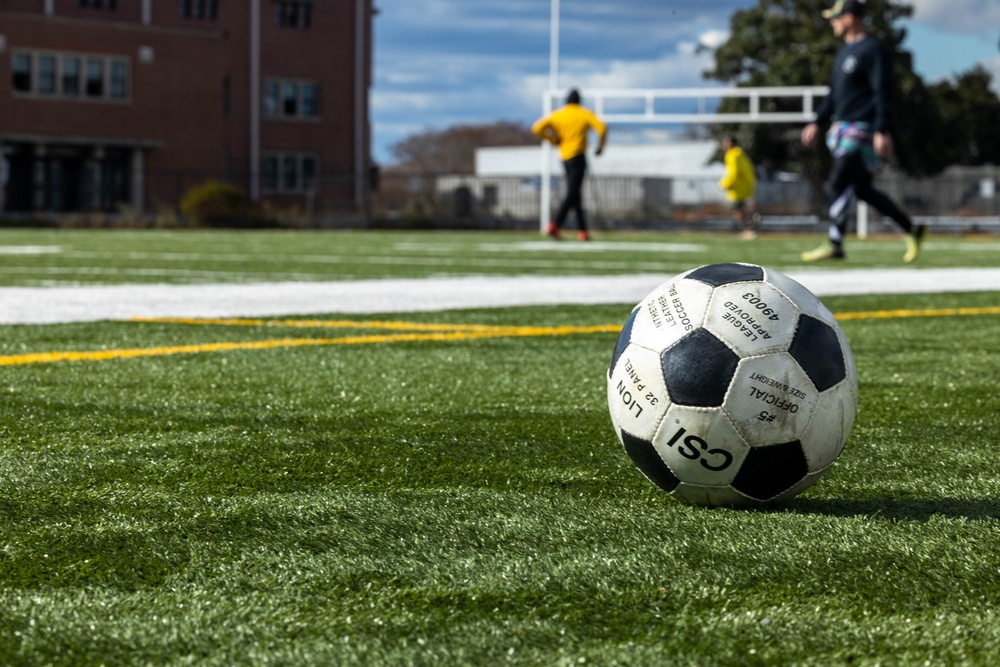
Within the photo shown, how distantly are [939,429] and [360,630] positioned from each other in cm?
251

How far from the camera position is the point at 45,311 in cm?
796

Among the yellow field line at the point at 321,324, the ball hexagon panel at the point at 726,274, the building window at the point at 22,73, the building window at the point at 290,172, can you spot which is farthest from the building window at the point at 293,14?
the ball hexagon panel at the point at 726,274

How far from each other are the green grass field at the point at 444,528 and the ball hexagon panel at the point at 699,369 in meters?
0.26

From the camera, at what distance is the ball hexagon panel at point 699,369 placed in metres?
2.97

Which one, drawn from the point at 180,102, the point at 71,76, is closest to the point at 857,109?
the point at 71,76

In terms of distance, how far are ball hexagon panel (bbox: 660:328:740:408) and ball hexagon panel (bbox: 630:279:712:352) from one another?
3 cm

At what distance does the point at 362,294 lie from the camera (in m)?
9.73

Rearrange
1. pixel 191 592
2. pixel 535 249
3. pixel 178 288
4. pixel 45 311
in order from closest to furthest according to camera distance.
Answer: pixel 191 592
pixel 45 311
pixel 178 288
pixel 535 249

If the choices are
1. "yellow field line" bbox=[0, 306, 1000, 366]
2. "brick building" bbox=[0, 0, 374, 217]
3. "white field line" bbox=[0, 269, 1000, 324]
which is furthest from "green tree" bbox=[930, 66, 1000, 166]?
"yellow field line" bbox=[0, 306, 1000, 366]

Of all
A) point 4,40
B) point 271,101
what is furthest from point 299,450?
point 271,101

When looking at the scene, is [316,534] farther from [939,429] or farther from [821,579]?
[939,429]

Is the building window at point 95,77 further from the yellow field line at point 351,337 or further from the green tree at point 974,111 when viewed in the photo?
the yellow field line at point 351,337

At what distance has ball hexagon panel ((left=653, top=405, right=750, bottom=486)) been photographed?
296 cm

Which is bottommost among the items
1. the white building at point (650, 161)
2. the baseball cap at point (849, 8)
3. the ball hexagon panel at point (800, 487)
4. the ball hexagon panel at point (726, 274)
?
the ball hexagon panel at point (800, 487)
